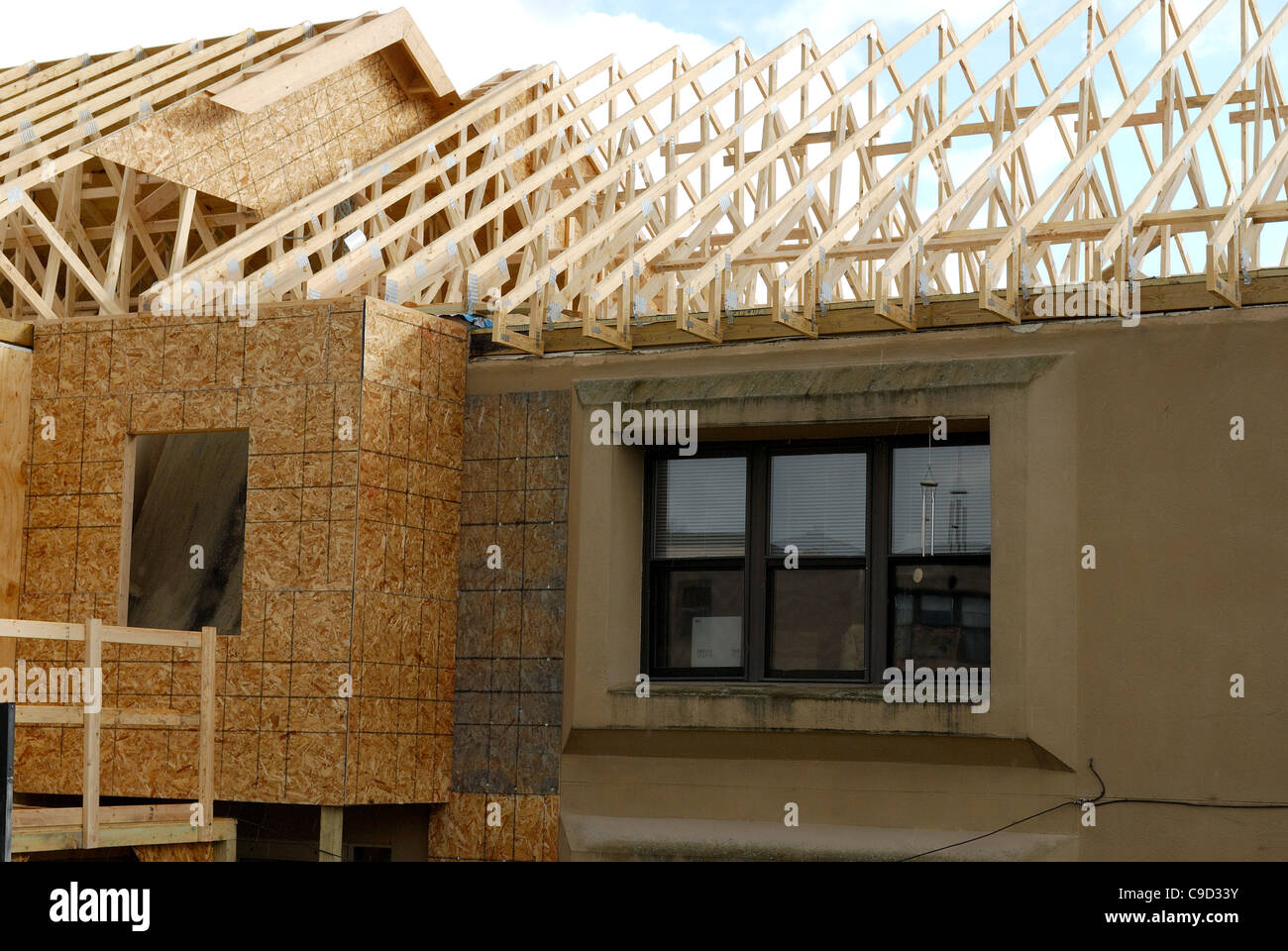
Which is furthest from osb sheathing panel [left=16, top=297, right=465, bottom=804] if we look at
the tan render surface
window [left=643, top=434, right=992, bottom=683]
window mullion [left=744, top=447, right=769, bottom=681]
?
window mullion [left=744, top=447, right=769, bottom=681]

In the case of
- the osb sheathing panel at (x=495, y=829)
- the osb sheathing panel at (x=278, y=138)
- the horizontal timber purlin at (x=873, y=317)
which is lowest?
the osb sheathing panel at (x=495, y=829)

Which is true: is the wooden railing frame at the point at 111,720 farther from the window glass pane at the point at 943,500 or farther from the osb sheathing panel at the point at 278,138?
the osb sheathing panel at the point at 278,138

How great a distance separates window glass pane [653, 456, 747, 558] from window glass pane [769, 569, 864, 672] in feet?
1.47

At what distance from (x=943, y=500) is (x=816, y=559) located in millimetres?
909

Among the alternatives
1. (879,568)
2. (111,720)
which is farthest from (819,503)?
(111,720)

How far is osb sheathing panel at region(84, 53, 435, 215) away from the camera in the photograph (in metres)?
15.1

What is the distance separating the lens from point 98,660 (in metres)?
10.2

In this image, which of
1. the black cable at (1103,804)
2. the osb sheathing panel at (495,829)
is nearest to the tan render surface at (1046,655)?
the black cable at (1103,804)

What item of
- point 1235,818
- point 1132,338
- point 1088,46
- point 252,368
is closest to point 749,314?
point 1132,338

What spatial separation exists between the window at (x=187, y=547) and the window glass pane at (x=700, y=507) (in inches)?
127

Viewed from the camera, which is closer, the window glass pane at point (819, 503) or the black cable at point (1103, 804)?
the black cable at point (1103, 804)

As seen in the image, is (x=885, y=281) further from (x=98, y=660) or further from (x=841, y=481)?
(x=98, y=660)

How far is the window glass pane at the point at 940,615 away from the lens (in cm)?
1105
